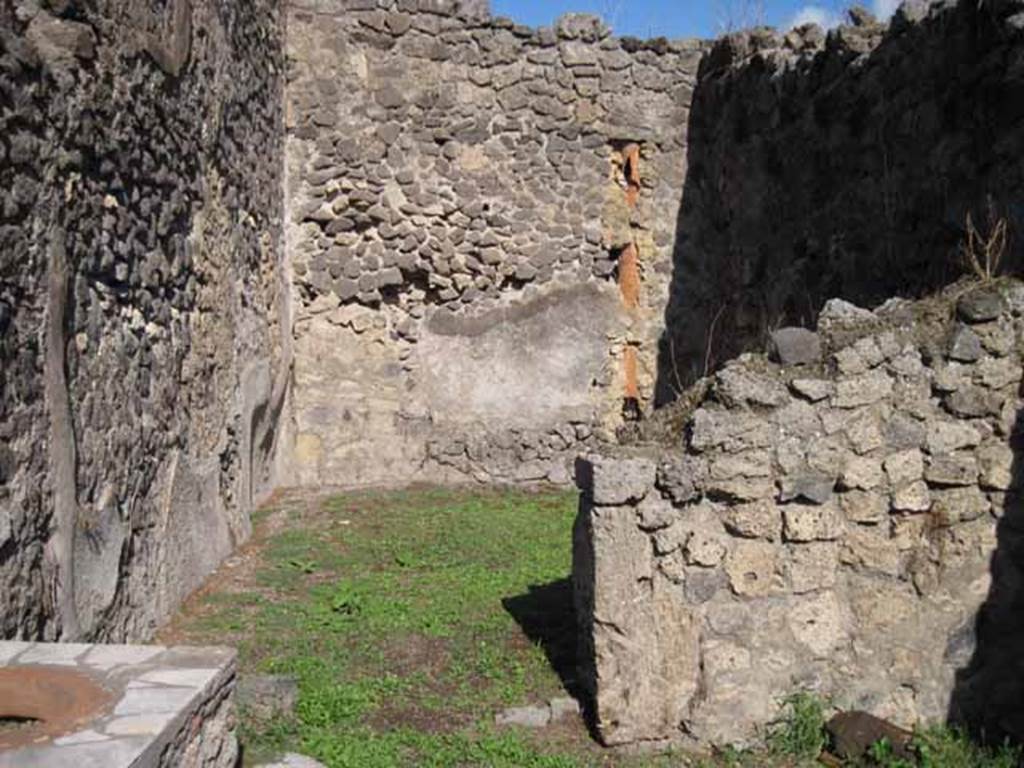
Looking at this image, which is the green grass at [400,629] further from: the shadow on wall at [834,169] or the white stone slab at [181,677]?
the shadow on wall at [834,169]

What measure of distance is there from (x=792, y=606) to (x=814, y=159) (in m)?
4.00

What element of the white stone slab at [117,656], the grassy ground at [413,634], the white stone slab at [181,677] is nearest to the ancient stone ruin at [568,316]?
the grassy ground at [413,634]

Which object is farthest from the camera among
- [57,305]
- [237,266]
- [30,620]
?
[237,266]

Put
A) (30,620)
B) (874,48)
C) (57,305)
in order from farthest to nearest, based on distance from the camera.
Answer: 1. (874,48)
2. (57,305)
3. (30,620)

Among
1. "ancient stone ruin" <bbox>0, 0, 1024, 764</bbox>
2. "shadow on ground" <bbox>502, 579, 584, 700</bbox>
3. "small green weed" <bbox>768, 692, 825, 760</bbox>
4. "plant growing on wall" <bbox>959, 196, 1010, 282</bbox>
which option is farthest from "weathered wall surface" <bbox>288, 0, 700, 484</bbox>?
"small green weed" <bbox>768, 692, 825, 760</bbox>

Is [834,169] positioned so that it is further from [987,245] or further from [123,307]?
[123,307]

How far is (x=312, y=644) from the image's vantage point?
16.3ft

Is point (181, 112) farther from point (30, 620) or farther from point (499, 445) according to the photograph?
point (499, 445)

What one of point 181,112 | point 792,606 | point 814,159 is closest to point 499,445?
point 814,159

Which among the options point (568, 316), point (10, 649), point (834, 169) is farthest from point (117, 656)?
point (568, 316)

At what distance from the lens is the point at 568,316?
9.14m

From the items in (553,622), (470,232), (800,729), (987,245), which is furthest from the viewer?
(470,232)

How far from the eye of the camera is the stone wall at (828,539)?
387cm

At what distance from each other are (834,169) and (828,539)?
3.58 m
